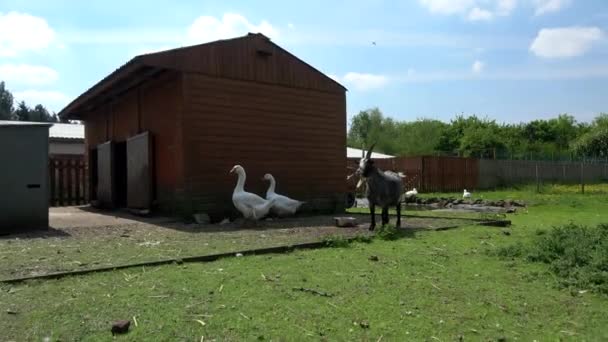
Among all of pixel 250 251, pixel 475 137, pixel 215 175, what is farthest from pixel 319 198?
pixel 475 137

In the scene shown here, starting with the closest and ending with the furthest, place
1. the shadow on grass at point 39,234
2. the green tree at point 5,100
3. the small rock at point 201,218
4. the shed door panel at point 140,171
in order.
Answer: the shadow on grass at point 39,234
the small rock at point 201,218
the shed door panel at point 140,171
the green tree at point 5,100

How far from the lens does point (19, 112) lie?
7344 centimetres

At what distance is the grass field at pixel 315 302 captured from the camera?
437cm

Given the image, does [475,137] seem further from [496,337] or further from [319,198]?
[496,337]

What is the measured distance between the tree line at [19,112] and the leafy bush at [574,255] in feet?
215

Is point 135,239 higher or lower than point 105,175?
lower

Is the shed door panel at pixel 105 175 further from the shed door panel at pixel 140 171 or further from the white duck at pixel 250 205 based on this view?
the white duck at pixel 250 205

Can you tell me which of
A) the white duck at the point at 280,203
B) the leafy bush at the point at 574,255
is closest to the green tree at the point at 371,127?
the white duck at the point at 280,203

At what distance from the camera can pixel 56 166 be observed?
2028 centimetres

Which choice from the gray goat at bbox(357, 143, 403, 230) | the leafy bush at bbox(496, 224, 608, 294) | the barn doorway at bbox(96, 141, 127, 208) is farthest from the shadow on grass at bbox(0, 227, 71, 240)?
the leafy bush at bbox(496, 224, 608, 294)

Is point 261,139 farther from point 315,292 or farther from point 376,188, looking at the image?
point 315,292

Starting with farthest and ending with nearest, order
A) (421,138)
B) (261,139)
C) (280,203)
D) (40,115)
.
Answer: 1. (40,115)
2. (421,138)
3. (261,139)
4. (280,203)

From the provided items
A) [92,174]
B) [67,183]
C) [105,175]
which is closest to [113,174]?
[105,175]

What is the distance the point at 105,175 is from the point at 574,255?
15.3 m
